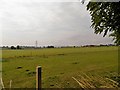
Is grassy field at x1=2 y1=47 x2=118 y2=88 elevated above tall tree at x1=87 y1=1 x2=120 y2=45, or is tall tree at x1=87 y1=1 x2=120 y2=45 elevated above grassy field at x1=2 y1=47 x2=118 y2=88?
tall tree at x1=87 y1=1 x2=120 y2=45

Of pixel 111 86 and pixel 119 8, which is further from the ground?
pixel 119 8

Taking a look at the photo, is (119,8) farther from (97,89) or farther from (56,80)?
(56,80)

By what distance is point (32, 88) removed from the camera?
42.7ft

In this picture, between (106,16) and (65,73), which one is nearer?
(106,16)

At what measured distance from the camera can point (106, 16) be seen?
980cm

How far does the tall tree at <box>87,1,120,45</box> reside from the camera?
954 cm

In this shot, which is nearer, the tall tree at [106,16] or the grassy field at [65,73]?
the grassy field at [65,73]

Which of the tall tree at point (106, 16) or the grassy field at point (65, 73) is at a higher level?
the tall tree at point (106, 16)

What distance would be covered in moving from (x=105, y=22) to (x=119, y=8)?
0.81 meters

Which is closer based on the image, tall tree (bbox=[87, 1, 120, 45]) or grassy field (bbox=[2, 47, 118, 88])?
grassy field (bbox=[2, 47, 118, 88])

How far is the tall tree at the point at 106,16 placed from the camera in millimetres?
9537

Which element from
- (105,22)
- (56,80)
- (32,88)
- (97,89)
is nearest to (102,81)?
(97,89)

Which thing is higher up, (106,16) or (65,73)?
(106,16)

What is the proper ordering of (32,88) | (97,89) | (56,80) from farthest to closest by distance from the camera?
(56,80) → (32,88) → (97,89)
